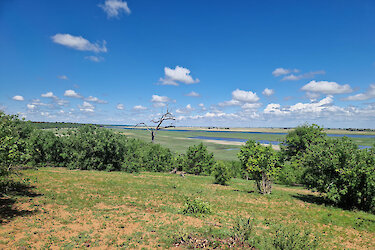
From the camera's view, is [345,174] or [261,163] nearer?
[345,174]

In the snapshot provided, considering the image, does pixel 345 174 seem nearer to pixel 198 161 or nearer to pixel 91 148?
pixel 198 161

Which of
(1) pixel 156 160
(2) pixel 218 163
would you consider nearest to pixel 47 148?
(1) pixel 156 160

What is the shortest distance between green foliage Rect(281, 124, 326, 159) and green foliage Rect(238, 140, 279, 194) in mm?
20236

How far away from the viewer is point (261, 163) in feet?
67.7

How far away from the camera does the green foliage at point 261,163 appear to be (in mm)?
20578

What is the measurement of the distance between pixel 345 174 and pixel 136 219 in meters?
16.7

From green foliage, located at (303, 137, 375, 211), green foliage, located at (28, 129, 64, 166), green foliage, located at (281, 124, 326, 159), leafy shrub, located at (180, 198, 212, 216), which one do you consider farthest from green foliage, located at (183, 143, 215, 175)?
leafy shrub, located at (180, 198, 212, 216)

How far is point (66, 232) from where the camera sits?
397 inches

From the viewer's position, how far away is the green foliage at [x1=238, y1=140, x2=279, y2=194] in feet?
67.5

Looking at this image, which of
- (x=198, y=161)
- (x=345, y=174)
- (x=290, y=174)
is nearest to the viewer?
(x=345, y=174)

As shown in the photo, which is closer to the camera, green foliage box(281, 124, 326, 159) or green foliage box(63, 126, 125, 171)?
green foliage box(63, 126, 125, 171)

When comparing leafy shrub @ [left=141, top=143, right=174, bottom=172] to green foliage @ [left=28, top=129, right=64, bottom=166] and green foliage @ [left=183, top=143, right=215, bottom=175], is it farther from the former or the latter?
green foliage @ [left=28, top=129, right=64, bottom=166]

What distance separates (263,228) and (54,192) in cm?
1700

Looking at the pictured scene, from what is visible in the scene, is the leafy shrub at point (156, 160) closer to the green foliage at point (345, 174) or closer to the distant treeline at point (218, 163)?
the distant treeline at point (218, 163)
